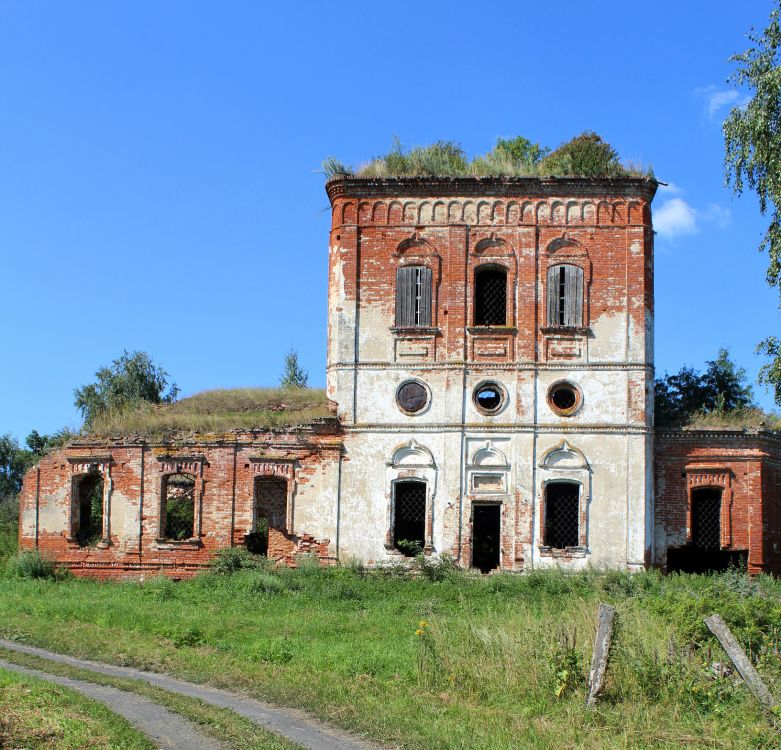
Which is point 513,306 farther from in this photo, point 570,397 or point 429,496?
point 429,496

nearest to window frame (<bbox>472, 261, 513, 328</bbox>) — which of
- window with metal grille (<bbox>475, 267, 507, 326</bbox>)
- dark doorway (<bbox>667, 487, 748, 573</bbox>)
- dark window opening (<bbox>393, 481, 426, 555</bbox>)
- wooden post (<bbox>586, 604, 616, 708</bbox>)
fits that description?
window with metal grille (<bbox>475, 267, 507, 326</bbox>)

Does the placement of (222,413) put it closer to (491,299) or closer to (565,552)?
(491,299)

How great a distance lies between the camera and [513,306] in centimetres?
2448

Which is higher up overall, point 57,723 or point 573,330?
point 573,330

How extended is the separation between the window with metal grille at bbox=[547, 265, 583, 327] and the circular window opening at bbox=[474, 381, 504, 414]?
2.07m

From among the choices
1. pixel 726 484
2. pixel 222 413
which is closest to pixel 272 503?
pixel 222 413

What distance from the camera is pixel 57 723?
1034 cm

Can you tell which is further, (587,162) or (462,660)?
(587,162)

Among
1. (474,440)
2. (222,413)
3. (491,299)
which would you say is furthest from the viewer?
(222,413)

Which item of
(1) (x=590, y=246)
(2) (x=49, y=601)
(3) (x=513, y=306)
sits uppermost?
(1) (x=590, y=246)

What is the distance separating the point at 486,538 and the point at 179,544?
7555mm

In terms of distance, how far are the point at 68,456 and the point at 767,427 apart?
686 inches

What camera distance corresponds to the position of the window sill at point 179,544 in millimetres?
24172

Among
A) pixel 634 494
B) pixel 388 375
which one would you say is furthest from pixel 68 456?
pixel 634 494
